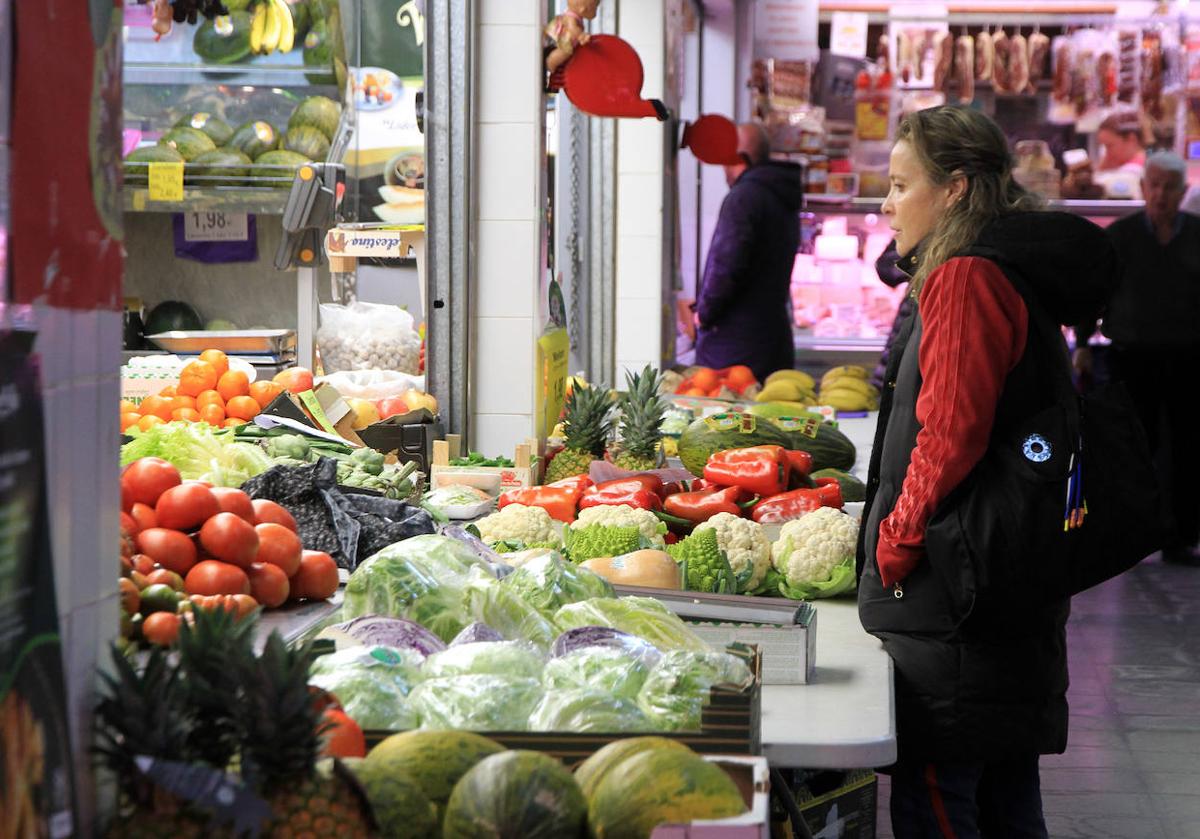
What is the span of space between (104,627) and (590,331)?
20.8ft

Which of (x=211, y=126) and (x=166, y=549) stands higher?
(x=211, y=126)

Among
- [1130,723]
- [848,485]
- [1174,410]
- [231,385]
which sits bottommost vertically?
[1130,723]

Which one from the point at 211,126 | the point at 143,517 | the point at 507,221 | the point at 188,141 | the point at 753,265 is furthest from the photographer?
the point at 753,265

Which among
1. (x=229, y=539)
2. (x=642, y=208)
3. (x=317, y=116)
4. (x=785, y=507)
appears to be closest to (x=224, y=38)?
(x=317, y=116)

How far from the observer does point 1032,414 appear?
285 cm

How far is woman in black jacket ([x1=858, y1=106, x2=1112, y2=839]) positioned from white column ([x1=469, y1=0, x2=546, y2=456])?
197cm

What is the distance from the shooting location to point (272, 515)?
2.97 m

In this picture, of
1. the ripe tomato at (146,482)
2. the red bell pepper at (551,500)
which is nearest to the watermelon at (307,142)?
the red bell pepper at (551,500)

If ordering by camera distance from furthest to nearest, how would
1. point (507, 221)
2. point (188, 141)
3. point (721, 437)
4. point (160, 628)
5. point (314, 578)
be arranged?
point (188, 141) → point (721, 437) → point (507, 221) → point (314, 578) → point (160, 628)

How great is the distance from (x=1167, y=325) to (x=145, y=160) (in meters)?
5.80

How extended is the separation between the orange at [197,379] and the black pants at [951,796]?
7.75 feet

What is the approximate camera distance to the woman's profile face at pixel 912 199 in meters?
3.08

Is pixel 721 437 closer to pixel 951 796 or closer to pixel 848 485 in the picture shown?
pixel 848 485

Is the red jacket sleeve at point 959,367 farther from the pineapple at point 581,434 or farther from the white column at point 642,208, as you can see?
the white column at point 642,208
